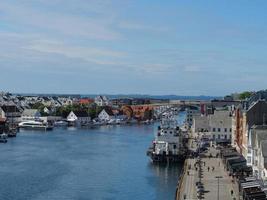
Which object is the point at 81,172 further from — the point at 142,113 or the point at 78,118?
the point at 142,113

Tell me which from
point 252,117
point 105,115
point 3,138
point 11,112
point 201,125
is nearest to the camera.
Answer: point 252,117

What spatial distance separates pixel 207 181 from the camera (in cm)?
3759

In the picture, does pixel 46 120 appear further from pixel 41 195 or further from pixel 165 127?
pixel 41 195

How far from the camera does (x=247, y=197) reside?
1172 inches

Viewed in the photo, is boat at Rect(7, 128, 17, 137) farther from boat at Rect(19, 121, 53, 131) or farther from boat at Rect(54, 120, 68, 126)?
boat at Rect(54, 120, 68, 126)

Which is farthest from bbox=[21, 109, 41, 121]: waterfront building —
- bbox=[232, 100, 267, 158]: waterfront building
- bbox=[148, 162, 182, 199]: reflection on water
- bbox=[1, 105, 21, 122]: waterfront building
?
bbox=[232, 100, 267, 158]: waterfront building

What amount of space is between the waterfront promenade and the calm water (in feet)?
4.14

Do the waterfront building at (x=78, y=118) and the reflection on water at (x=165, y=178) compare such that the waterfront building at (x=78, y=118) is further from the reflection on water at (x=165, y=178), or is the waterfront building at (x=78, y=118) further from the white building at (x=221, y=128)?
the reflection on water at (x=165, y=178)

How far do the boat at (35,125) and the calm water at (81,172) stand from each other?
85.1 ft

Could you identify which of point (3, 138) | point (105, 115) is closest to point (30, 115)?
point (105, 115)

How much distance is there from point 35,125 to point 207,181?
60.4 m

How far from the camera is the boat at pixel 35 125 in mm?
93294

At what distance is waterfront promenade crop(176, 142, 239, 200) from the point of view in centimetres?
3288

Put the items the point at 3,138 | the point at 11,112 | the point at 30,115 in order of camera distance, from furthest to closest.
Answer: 1. the point at 11,112
2. the point at 30,115
3. the point at 3,138
